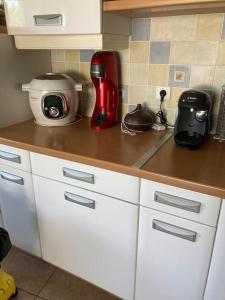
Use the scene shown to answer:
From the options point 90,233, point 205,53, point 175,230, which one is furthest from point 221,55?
point 90,233

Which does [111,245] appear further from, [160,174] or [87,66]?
[87,66]

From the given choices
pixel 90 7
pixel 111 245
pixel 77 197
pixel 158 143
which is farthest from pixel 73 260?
pixel 90 7

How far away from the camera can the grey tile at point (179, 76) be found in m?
1.29

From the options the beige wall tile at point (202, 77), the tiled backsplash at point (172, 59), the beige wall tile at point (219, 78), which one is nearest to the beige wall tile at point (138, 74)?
the tiled backsplash at point (172, 59)

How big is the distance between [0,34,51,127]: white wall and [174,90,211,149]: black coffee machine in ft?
2.98

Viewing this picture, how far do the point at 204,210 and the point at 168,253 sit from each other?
0.88ft

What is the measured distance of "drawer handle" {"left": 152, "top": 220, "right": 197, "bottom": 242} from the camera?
949mm

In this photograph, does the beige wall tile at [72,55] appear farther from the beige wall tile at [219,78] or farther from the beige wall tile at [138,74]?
the beige wall tile at [219,78]

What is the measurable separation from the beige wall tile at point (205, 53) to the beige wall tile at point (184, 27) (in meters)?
0.06

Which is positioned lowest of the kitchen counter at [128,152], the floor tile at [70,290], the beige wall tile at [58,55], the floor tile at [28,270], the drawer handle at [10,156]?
the floor tile at [70,290]

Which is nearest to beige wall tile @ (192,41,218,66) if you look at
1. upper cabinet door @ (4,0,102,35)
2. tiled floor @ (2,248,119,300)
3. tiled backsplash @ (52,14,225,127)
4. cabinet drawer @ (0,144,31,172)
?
tiled backsplash @ (52,14,225,127)

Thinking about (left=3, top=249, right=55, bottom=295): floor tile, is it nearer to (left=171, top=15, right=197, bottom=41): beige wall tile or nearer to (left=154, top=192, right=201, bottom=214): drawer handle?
(left=154, top=192, right=201, bottom=214): drawer handle

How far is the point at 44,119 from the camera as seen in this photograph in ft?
4.68

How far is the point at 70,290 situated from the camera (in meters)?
1.43
